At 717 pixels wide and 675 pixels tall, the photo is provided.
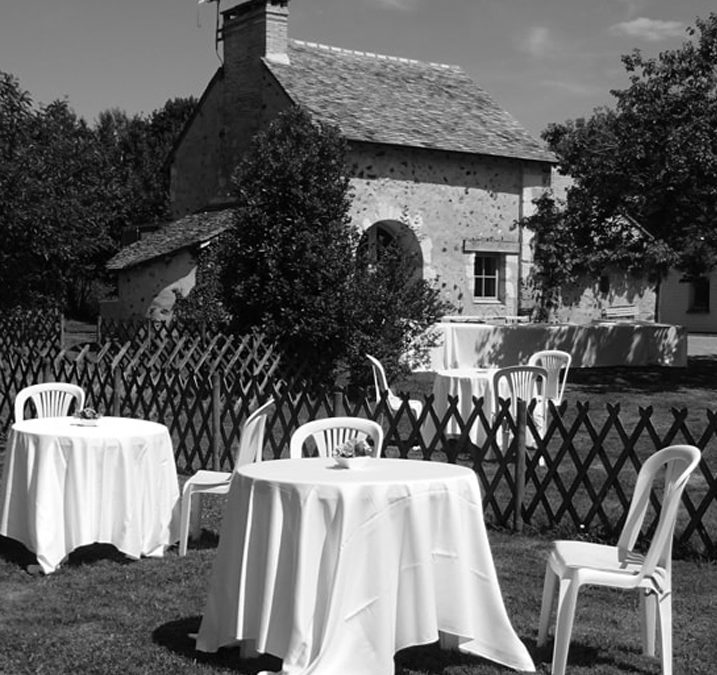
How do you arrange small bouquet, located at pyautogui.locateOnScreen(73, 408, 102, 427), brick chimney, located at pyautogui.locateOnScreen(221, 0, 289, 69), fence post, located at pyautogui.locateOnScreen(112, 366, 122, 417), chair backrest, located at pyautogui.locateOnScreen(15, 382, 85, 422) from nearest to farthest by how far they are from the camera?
small bouquet, located at pyautogui.locateOnScreen(73, 408, 102, 427)
chair backrest, located at pyautogui.locateOnScreen(15, 382, 85, 422)
fence post, located at pyautogui.locateOnScreen(112, 366, 122, 417)
brick chimney, located at pyautogui.locateOnScreen(221, 0, 289, 69)

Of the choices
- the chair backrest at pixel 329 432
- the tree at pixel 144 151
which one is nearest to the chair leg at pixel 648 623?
the chair backrest at pixel 329 432

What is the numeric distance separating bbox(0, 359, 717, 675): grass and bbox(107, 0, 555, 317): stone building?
13.3 metres

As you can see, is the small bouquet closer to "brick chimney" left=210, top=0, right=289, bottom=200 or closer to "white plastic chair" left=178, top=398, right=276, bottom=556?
"white plastic chair" left=178, top=398, right=276, bottom=556

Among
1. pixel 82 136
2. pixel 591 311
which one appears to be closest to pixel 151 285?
pixel 82 136

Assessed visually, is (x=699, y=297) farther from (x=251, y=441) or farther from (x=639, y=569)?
(x=639, y=569)

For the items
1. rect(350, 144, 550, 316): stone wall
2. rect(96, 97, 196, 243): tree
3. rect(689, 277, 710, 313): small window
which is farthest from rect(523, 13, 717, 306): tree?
rect(689, 277, 710, 313): small window

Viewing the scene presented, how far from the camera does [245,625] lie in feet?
14.6

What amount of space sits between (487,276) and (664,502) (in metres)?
17.6

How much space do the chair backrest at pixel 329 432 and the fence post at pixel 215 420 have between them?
125 inches

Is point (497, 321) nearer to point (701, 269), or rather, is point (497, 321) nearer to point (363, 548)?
point (701, 269)

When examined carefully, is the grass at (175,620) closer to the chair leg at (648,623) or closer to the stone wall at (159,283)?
the chair leg at (648,623)

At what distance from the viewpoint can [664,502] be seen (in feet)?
14.7

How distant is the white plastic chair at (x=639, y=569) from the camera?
4.39 m

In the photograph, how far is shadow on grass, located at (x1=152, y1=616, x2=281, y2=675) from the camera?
4555 mm
